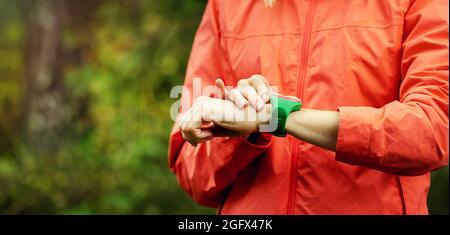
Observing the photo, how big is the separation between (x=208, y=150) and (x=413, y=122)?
0.71 metres

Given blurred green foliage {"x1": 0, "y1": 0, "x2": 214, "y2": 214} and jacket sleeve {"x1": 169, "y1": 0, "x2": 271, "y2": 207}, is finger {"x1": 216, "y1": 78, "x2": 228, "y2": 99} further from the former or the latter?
blurred green foliage {"x1": 0, "y1": 0, "x2": 214, "y2": 214}

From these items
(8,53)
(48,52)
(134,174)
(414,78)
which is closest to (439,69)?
(414,78)

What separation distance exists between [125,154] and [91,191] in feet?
1.40

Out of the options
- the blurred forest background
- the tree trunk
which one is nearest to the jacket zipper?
the blurred forest background

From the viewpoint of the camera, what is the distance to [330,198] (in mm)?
2293

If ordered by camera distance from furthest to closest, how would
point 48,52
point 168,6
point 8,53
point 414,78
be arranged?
point 8,53
point 48,52
point 168,6
point 414,78

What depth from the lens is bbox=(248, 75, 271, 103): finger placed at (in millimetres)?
2221

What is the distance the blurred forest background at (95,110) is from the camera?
5723 millimetres

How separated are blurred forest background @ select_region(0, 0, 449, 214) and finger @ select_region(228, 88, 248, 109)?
10.0ft

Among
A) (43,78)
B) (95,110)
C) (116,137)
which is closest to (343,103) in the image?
(116,137)

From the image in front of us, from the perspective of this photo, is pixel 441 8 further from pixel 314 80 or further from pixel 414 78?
pixel 314 80

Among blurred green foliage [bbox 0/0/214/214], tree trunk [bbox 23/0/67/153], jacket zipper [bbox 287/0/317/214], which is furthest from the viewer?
tree trunk [bbox 23/0/67/153]

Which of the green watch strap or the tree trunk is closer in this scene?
the green watch strap

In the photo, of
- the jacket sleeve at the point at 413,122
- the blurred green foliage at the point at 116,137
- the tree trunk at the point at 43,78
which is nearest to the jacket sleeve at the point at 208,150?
the jacket sleeve at the point at 413,122
